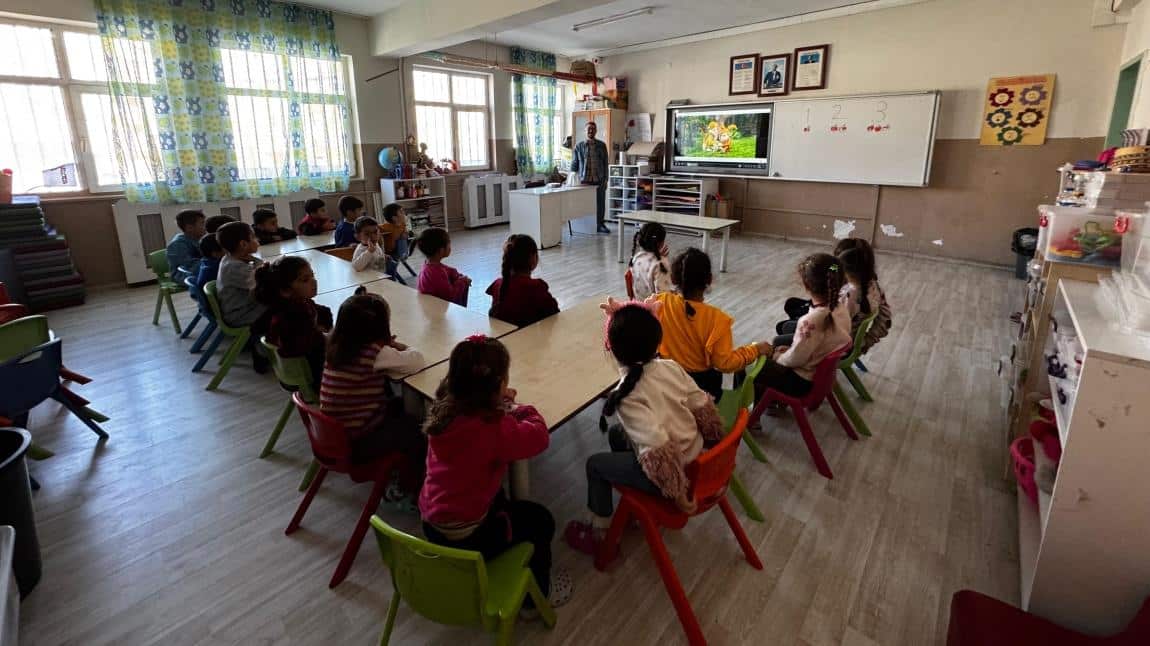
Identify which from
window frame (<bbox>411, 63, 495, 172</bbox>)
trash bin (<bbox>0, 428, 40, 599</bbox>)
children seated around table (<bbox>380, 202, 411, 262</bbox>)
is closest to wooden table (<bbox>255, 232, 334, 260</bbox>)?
children seated around table (<bbox>380, 202, 411, 262</bbox>)

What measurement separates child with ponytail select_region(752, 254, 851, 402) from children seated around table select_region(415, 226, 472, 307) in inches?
68.3

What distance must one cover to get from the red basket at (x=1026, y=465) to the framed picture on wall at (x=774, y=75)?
633cm

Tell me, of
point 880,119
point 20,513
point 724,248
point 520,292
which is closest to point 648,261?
point 520,292

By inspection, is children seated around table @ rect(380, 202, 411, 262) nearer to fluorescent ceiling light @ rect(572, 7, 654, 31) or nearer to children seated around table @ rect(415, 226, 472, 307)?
children seated around table @ rect(415, 226, 472, 307)

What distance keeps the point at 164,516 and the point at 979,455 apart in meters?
3.47

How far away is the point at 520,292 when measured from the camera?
2.64m

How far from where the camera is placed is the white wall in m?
5.29

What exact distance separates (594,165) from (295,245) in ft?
15.9

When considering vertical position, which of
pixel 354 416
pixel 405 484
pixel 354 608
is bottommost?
pixel 354 608

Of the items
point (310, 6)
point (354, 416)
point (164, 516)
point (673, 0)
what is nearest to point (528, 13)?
point (673, 0)

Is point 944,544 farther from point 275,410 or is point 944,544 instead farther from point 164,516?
point 275,410

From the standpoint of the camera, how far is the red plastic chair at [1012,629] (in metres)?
1.37

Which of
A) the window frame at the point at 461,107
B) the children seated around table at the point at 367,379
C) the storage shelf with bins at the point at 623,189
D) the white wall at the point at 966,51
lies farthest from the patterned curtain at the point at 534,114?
the children seated around table at the point at 367,379

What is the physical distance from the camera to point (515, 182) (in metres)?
8.98
